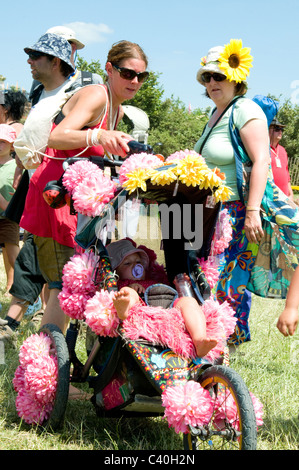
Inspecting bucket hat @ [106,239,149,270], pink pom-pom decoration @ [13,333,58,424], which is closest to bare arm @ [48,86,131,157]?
bucket hat @ [106,239,149,270]

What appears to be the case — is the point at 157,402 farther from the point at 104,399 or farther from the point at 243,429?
the point at 243,429

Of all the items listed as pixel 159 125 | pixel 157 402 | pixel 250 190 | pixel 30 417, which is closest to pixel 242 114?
pixel 250 190

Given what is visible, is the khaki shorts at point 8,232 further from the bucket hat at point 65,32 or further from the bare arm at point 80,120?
the bare arm at point 80,120

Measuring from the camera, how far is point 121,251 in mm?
2975

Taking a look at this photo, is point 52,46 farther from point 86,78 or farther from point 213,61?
point 213,61

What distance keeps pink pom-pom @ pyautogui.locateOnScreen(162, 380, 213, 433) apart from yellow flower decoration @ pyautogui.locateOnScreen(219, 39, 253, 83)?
7.15ft

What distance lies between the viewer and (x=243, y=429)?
2.13 metres

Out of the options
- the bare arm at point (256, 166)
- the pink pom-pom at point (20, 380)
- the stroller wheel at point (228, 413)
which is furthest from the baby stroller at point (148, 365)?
the bare arm at point (256, 166)

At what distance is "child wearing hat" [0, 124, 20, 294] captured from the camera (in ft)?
18.7

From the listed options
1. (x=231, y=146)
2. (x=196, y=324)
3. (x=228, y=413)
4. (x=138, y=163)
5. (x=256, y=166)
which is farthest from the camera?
(x=231, y=146)

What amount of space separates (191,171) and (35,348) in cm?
A: 120

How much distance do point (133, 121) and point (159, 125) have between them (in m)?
25.7

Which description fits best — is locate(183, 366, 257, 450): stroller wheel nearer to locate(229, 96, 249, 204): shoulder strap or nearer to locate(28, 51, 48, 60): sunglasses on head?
locate(229, 96, 249, 204): shoulder strap

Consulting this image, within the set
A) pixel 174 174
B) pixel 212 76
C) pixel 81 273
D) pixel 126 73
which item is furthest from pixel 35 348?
pixel 212 76
